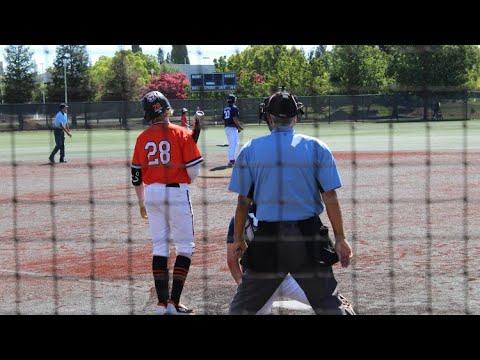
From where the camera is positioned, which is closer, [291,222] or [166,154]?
[291,222]

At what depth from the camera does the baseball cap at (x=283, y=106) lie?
5.00 metres

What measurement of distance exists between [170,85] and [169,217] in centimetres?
205

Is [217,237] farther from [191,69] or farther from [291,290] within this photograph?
[291,290]

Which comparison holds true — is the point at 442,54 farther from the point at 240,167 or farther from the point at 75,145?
the point at 75,145

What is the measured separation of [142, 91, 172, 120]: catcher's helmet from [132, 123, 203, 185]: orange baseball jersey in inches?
5.2

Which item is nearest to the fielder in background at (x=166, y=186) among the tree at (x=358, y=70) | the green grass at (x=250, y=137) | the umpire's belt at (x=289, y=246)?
the tree at (x=358, y=70)

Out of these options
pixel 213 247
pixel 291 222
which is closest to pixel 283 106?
pixel 291 222

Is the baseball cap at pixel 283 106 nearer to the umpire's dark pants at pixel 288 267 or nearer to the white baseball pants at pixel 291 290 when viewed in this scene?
the umpire's dark pants at pixel 288 267

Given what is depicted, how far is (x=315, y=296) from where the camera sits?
4.79 metres

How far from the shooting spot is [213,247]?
928 centimetres

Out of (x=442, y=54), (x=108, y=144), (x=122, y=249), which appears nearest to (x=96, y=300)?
(x=122, y=249)

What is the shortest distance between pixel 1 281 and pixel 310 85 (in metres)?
3.48

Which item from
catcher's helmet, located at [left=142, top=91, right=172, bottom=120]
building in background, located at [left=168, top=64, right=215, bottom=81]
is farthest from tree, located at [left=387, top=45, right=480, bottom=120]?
catcher's helmet, located at [left=142, top=91, right=172, bottom=120]

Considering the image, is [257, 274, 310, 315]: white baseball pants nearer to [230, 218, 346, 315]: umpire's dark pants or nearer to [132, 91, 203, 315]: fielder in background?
[230, 218, 346, 315]: umpire's dark pants
